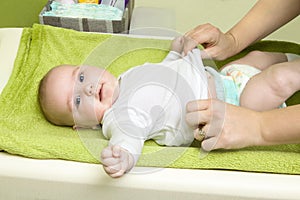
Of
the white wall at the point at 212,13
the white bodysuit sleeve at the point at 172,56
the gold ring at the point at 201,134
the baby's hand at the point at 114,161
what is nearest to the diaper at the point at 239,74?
the white bodysuit sleeve at the point at 172,56

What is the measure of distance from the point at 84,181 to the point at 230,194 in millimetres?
284

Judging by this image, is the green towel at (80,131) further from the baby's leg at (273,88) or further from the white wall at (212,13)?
the white wall at (212,13)

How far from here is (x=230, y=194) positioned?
32.7 inches

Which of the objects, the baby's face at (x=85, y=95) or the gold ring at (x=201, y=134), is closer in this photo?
the gold ring at (x=201, y=134)

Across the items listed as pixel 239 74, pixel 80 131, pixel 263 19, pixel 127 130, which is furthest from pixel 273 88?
pixel 80 131

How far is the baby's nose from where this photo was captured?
1035mm

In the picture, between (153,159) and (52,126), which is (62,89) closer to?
(52,126)

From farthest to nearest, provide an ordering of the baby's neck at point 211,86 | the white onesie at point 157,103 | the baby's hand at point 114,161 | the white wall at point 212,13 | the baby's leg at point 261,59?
1. the white wall at point 212,13
2. the baby's leg at point 261,59
3. the baby's neck at point 211,86
4. the white onesie at point 157,103
5. the baby's hand at point 114,161

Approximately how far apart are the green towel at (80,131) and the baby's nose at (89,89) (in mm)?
95

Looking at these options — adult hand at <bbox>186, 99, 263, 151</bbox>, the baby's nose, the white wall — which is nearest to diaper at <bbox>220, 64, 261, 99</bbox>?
adult hand at <bbox>186, 99, 263, 151</bbox>

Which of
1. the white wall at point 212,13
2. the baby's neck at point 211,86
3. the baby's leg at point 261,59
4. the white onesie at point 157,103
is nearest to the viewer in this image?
the white onesie at point 157,103

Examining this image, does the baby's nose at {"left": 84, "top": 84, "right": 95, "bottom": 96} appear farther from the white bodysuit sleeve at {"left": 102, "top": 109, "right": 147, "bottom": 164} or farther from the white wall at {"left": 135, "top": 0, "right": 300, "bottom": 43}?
the white wall at {"left": 135, "top": 0, "right": 300, "bottom": 43}

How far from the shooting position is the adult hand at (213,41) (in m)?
1.12

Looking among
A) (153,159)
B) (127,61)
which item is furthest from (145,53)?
(153,159)
